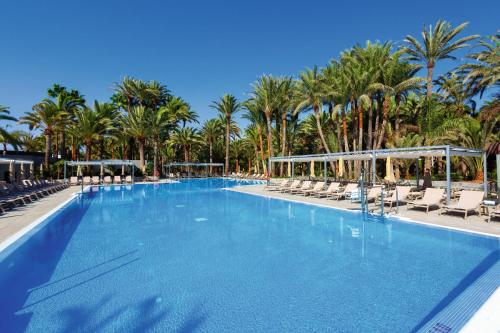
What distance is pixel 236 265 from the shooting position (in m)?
5.91

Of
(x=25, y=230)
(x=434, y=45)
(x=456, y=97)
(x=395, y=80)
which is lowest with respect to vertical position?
(x=25, y=230)

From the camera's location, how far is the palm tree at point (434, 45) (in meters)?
20.6

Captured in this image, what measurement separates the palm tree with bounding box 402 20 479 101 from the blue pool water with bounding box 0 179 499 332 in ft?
60.7

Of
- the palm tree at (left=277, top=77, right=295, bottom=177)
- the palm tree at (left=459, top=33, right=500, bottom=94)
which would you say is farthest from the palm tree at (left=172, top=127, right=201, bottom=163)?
the palm tree at (left=459, top=33, right=500, bottom=94)

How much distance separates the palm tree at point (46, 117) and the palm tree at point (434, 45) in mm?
32102

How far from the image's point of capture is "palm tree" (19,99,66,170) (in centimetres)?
2683

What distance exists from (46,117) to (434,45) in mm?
34465

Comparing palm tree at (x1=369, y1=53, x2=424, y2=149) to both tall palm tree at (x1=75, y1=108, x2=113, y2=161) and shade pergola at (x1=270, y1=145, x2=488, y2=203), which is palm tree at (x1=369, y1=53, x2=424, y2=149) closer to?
shade pergola at (x1=270, y1=145, x2=488, y2=203)

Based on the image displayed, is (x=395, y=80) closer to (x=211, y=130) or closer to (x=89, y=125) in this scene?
(x=211, y=130)

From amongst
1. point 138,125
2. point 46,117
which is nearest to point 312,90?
point 138,125

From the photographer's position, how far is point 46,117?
88.5 ft

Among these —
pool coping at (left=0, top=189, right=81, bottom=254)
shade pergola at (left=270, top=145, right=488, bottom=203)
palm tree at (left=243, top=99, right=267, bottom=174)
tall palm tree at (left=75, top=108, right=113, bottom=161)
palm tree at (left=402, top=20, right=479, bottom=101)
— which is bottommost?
pool coping at (left=0, top=189, right=81, bottom=254)

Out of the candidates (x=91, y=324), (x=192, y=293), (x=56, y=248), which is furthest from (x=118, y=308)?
(x=56, y=248)

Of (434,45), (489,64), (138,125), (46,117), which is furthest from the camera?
(138,125)
